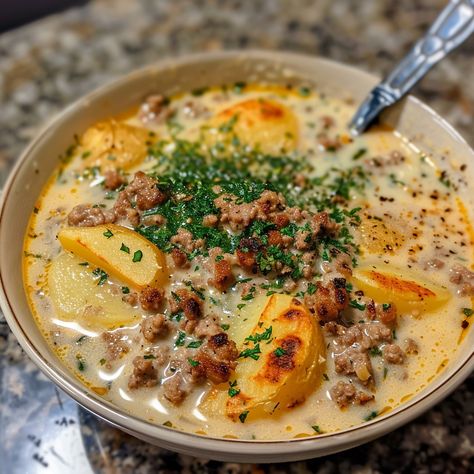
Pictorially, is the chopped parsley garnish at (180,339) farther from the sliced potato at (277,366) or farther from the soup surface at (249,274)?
the sliced potato at (277,366)

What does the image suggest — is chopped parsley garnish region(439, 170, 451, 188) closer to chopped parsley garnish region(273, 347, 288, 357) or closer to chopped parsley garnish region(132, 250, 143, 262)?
chopped parsley garnish region(273, 347, 288, 357)

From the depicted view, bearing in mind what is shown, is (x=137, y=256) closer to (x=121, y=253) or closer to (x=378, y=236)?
(x=121, y=253)

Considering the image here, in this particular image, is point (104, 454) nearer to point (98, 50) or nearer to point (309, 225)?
point (309, 225)

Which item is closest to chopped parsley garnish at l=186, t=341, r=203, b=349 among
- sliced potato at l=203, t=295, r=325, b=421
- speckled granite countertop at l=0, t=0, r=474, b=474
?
sliced potato at l=203, t=295, r=325, b=421

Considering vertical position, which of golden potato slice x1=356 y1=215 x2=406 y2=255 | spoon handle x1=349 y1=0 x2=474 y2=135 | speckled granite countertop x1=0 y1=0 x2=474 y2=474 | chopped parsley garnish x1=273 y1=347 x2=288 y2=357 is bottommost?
speckled granite countertop x1=0 y1=0 x2=474 y2=474

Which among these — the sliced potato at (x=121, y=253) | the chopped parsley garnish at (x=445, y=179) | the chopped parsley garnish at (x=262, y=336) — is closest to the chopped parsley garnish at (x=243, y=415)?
the chopped parsley garnish at (x=262, y=336)

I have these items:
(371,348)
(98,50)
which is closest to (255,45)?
(98,50)
